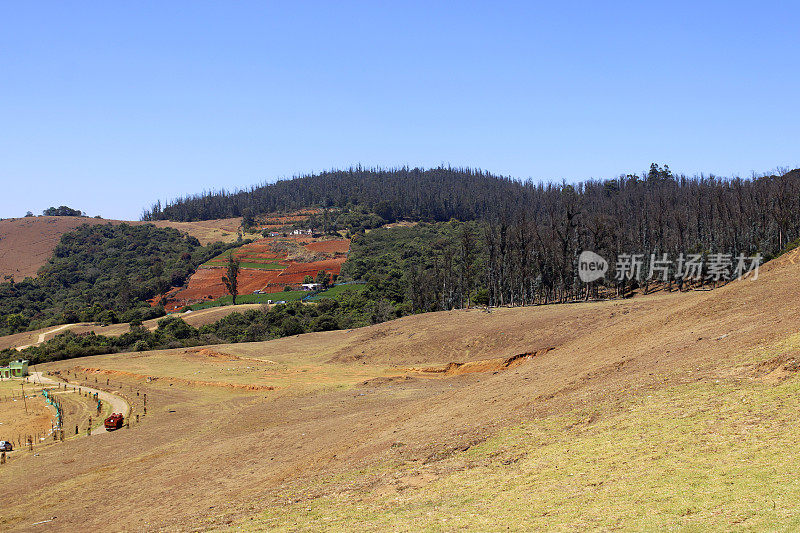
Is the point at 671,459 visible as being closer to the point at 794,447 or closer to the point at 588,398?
the point at 794,447

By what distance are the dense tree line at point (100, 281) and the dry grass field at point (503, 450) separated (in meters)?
90.3

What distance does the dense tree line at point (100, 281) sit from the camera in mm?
118750

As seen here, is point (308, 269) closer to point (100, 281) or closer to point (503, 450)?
point (100, 281)

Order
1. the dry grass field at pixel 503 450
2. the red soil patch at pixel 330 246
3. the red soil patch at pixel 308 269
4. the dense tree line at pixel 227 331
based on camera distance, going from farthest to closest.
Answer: the red soil patch at pixel 330 246, the red soil patch at pixel 308 269, the dense tree line at pixel 227 331, the dry grass field at pixel 503 450

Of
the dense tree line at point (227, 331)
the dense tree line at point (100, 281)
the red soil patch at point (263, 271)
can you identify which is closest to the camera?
the dense tree line at point (227, 331)

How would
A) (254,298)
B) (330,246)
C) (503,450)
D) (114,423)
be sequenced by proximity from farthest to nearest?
(330,246)
(254,298)
(114,423)
(503,450)

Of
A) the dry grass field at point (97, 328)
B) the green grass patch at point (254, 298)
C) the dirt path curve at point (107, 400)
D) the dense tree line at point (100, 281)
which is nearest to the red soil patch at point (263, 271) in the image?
the green grass patch at point (254, 298)

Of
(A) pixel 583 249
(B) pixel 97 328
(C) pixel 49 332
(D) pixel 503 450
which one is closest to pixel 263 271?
(B) pixel 97 328

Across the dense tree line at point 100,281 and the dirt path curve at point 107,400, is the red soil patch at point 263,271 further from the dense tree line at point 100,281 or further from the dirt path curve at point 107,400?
the dirt path curve at point 107,400

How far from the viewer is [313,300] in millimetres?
115125

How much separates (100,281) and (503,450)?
163m

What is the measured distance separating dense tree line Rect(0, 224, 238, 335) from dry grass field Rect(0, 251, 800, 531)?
3557 inches

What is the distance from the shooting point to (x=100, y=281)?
159750 millimetres

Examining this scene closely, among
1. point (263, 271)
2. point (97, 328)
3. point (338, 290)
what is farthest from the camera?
point (263, 271)
